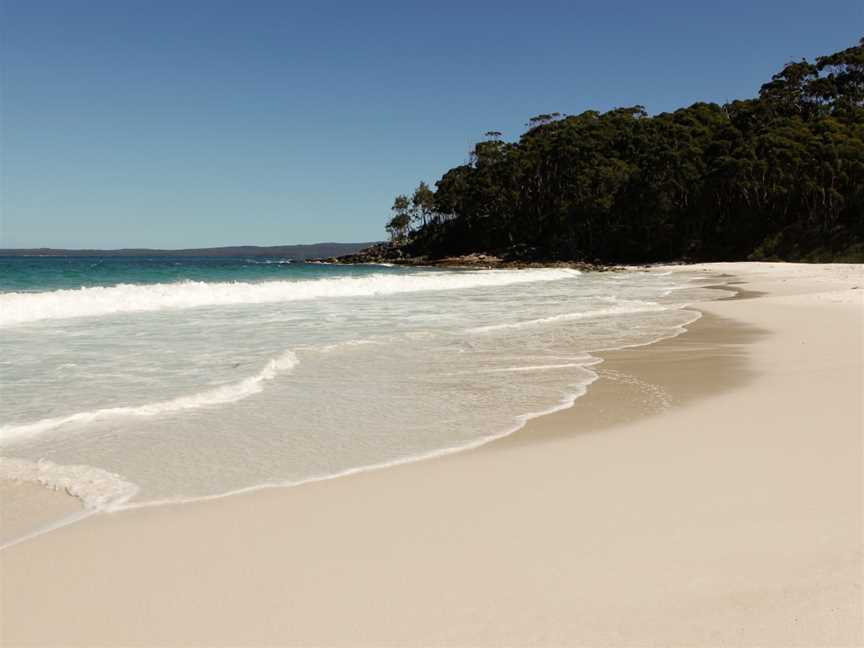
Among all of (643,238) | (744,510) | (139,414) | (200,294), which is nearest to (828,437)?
(744,510)

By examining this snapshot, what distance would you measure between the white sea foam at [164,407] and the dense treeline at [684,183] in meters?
59.0

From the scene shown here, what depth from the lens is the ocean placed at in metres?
4.81

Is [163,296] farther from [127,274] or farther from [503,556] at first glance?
[127,274]

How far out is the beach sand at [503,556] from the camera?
2641 mm

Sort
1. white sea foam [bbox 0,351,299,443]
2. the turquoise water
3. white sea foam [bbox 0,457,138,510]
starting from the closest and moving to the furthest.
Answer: white sea foam [bbox 0,457,138,510] < white sea foam [bbox 0,351,299,443] < the turquoise water

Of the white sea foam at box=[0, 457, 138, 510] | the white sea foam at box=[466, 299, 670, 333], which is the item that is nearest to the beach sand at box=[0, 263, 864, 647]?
the white sea foam at box=[0, 457, 138, 510]

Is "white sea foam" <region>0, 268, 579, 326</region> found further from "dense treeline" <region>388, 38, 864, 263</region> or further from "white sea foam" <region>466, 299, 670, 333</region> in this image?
"dense treeline" <region>388, 38, 864, 263</region>

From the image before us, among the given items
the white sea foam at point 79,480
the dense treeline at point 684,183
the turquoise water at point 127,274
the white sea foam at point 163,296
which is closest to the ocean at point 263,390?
the white sea foam at point 79,480

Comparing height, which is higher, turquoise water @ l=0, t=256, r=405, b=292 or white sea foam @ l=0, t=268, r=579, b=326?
turquoise water @ l=0, t=256, r=405, b=292

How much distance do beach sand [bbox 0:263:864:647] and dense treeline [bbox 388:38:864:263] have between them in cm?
A: 5918

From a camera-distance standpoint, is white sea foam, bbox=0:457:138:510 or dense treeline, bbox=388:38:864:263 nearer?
white sea foam, bbox=0:457:138:510

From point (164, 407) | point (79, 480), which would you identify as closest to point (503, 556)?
point (79, 480)

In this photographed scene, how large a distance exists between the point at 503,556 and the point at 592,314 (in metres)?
14.3

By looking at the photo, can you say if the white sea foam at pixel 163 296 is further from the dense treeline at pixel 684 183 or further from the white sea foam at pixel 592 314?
the dense treeline at pixel 684 183
